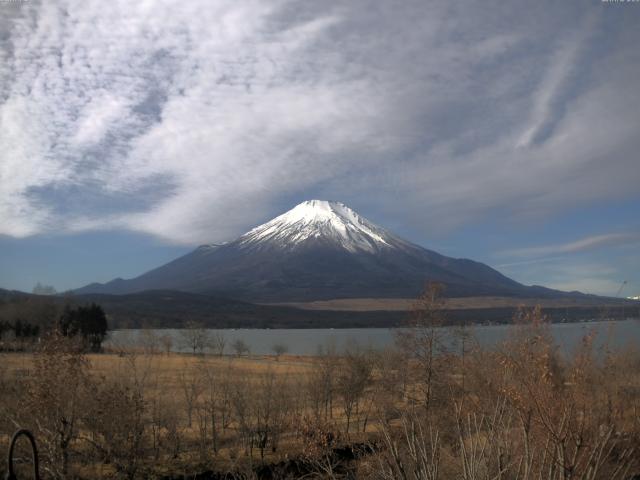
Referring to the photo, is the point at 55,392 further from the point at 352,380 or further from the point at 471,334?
the point at 352,380

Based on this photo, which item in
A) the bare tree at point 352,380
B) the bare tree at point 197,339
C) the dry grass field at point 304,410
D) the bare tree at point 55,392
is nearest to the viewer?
the dry grass field at point 304,410

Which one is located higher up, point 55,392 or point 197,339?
point 55,392

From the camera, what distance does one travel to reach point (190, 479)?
904 inches

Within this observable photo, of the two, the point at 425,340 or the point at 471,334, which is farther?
the point at 425,340

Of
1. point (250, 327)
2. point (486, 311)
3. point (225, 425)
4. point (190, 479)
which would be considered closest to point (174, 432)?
point (190, 479)

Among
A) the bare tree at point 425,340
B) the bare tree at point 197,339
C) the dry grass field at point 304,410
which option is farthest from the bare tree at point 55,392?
the bare tree at point 197,339

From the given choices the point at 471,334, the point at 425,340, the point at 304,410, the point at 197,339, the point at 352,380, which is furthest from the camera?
the point at 197,339

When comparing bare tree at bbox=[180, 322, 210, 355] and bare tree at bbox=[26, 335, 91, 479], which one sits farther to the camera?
bare tree at bbox=[180, 322, 210, 355]

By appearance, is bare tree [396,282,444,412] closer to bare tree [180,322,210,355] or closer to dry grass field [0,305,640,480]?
dry grass field [0,305,640,480]

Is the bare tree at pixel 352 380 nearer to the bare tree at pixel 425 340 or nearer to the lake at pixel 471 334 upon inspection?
the lake at pixel 471 334

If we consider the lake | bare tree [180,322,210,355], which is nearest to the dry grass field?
the lake

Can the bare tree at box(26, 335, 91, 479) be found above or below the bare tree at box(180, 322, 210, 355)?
above

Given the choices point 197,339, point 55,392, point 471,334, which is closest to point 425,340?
point 471,334

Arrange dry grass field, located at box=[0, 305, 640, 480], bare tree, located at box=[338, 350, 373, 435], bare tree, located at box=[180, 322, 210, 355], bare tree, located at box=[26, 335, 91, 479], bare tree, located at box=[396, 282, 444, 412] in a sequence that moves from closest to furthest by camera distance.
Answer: dry grass field, located at box=[0, 305, 640, 480] → bare tree, located at box=[26, 335, 91, 479] → bare tree, located at box=[396, 282, 444, 412] → bare tree, located at box=[338, 350, 373, 435] → bare tree, located at box=[180, 322, 210, 355]
